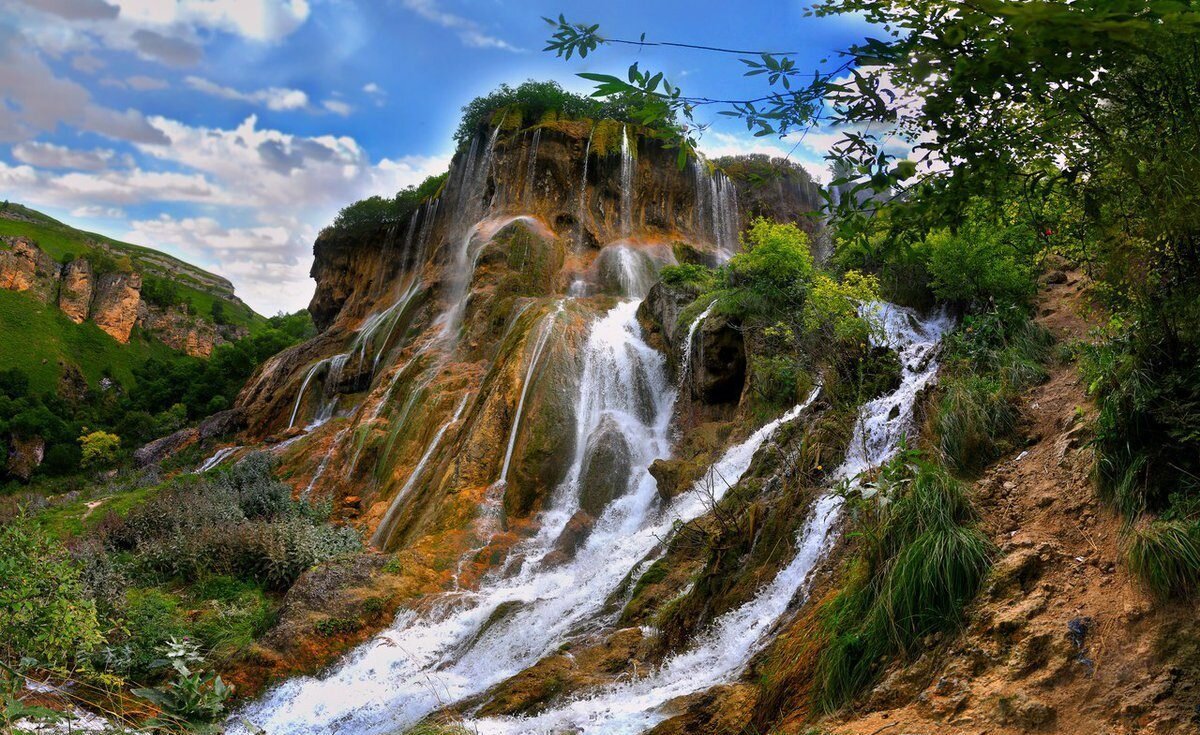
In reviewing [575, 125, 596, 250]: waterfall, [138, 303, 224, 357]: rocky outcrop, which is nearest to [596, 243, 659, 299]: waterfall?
[575, 125, 596, 250]: waterfall

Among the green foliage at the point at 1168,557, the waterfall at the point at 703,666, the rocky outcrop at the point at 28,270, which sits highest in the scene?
the rocky outcrop at the point at 28,270

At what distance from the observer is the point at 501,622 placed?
1008cm

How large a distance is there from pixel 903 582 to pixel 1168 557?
4.84ft

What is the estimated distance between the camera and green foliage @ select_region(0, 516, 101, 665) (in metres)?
4.61

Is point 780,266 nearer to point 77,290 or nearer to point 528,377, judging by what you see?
point 528,377

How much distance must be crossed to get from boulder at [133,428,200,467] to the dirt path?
131 feet

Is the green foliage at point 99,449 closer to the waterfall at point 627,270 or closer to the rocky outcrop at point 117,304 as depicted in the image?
the rocky outcrop at point 117,304

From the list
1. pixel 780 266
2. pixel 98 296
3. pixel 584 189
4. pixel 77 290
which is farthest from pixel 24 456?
pixel 780 266

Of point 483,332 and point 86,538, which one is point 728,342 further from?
point 86,538

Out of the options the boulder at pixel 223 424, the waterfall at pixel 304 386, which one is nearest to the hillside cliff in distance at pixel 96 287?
the boulder at pixel 223 424

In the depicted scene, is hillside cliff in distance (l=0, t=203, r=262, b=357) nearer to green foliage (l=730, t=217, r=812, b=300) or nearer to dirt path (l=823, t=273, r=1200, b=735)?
green foliage (l=730, t=217, r=812, b=300)

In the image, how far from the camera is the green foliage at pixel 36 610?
4605 mm

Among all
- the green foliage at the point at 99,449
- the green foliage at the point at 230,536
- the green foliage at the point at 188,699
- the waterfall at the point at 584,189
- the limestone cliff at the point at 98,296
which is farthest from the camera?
the limestone cliff at the point at 98,296

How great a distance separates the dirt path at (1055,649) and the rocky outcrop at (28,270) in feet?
311
